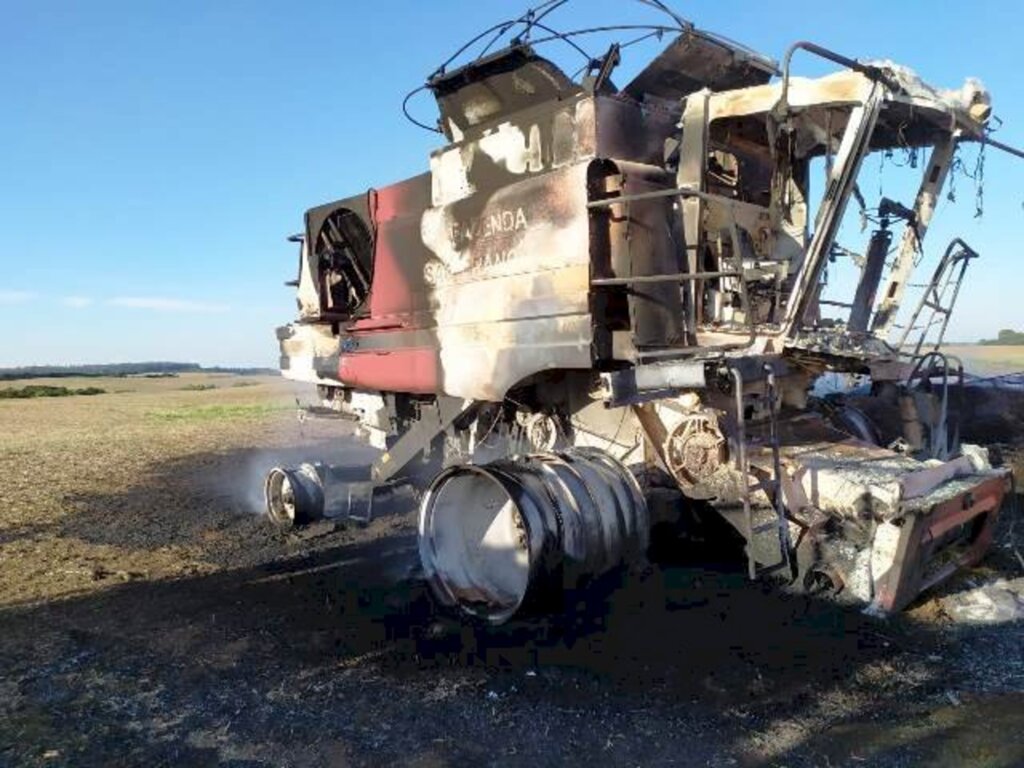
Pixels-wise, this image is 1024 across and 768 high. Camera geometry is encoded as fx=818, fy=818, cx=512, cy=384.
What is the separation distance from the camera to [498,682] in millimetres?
4652

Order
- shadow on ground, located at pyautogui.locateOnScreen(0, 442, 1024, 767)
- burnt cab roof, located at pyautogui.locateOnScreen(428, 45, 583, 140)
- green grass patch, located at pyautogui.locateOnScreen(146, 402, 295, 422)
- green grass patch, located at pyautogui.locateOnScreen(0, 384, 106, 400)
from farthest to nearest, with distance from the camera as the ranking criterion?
green grass patch, located at pyautogui.locateOnScreen(0, 384, 106, 400)
green grass patch, located at pyautogui.locateOnScreen(146, 402, 295, 422)
burnt cab roof, located at pyautogui.locateOnScreen(428, 45, 583, 140)
shadow on ground, located at pyautogui.locateOnScreen(0, 442, 1024, 767)

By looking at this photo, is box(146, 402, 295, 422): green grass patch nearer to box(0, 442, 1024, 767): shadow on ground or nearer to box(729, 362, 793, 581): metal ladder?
box(0, 442, 1024, 767): shadow on ground

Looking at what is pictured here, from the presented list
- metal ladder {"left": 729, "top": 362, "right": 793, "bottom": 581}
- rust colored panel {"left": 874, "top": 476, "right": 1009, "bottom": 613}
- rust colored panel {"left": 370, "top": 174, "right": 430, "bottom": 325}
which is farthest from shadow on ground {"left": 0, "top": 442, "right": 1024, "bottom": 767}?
rust colored panel {"left": 370, "top": 174, "right": 430, "bottom": 325}

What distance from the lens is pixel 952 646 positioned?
16.4ft

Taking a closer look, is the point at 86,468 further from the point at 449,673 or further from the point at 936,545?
the point at 936,545

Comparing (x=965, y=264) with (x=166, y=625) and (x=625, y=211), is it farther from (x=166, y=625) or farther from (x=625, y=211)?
(x=166, y=625)

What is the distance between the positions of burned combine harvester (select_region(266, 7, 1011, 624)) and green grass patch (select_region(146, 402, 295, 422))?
19.7 meters

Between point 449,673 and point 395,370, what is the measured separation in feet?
12.3

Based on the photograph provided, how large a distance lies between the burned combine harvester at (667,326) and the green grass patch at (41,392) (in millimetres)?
40304

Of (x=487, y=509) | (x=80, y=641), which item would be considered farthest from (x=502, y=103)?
(x=80, y=641)

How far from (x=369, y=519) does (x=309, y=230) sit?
11.1ft

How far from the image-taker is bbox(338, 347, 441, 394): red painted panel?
7.45m

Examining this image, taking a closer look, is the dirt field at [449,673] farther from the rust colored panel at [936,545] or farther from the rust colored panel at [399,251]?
the rust colored panel at [399,251]

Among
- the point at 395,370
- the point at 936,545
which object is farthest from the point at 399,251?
the point at 936,545
